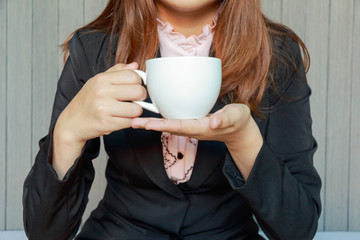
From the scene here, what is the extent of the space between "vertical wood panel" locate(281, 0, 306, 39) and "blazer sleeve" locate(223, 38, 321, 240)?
3.10 feet

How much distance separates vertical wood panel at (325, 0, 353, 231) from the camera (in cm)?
198

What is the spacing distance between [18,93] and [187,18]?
1237 millimetres

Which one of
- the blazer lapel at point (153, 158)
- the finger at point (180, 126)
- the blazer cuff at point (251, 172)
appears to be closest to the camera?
the finger at point (180, 126)

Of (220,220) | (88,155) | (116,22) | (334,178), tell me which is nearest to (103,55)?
(116,22)

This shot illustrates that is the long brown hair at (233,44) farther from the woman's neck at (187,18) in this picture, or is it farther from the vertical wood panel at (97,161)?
the vertical wood panel at (97,161)

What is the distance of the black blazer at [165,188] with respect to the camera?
84 centimetres

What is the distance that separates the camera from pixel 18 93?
6.35 ft

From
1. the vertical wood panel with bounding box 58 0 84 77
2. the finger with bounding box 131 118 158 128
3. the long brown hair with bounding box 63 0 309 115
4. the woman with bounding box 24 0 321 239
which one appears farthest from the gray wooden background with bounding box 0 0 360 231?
the finger with bounding box 131 118 158 128

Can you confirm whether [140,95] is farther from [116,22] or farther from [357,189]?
[357,189]

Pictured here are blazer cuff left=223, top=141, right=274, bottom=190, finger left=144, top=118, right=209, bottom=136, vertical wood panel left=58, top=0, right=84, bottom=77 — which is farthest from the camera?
vertical wood panel left=58, top=0, right=84, bottom=77

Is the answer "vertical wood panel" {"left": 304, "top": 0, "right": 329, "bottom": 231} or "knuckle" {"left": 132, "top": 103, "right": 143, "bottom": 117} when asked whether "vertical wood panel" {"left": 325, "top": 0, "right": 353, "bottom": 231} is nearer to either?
"vertical wood panel" {"left": 304, "top": 0, "right": 329, "bottom": 231}

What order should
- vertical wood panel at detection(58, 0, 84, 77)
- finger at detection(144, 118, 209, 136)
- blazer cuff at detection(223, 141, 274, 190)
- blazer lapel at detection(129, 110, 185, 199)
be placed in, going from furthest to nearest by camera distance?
vertical wood panel at detection(58, 0, 84, 77)
blazer lapel at detection(129, 110, 185, 199)
blazer cuff at detection(223, 141, 274, 190)
finger at detection(144, 118, 209, 136)

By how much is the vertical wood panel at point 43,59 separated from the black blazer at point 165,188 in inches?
37.0

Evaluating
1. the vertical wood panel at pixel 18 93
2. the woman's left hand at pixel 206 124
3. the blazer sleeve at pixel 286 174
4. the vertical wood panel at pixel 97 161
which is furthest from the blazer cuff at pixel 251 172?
the vertical wood panel at pixel 18 93
